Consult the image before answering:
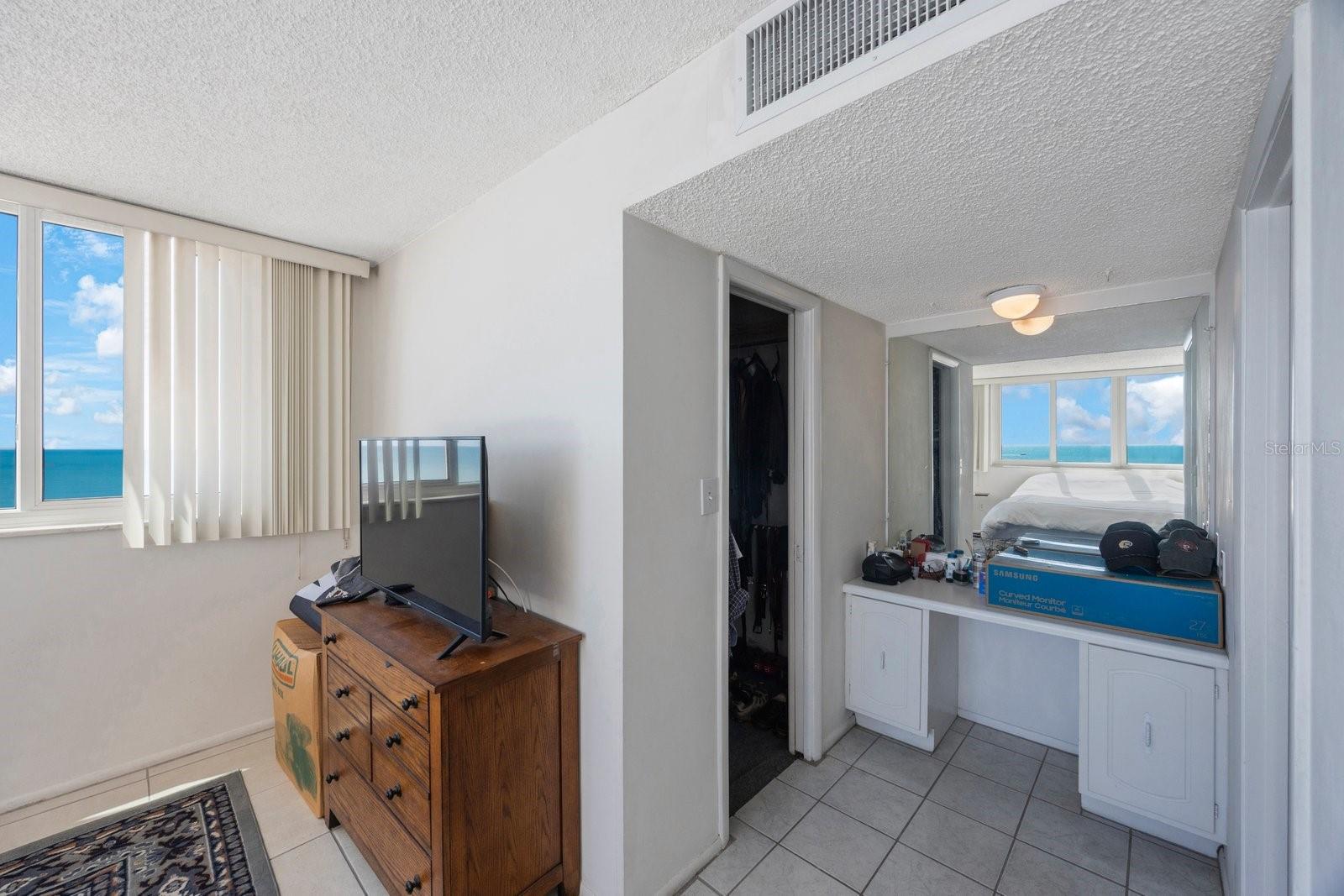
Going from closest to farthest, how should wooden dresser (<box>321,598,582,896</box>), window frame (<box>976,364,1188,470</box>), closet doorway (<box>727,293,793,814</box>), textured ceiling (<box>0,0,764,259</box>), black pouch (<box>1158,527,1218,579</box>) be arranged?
textured ceiling (<box>0,0,764,259</box>) < wooden dresser (<box>321,598,582,896</box>) < black pouch (<box>1158,527,1218,579</box>) < window frame (<box>976,364,1188,470</box>) < closet doorway (<box>727,293,793,814</box>)

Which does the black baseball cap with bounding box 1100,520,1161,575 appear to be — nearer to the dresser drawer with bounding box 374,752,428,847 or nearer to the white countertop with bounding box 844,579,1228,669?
the white countertop with bounding box 844,579,1228,669

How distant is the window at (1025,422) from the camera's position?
2.50 m

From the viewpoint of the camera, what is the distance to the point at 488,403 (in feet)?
6.81

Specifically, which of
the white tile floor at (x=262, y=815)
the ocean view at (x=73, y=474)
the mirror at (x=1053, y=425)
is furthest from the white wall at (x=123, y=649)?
the mirror at (x=1053, y=425)

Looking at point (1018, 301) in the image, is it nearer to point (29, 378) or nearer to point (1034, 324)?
point (1034, 324)

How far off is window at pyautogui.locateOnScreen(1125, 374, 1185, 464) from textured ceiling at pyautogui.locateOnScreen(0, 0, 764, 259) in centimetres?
224

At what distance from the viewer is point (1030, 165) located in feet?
4.18

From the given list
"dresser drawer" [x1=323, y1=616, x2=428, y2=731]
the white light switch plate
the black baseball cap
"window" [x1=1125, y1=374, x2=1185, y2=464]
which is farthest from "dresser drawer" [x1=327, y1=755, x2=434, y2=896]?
"window" [x1=1125, y1=374, x2=1185, y2=464]

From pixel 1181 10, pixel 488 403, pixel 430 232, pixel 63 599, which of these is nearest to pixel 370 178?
pixel 430 232

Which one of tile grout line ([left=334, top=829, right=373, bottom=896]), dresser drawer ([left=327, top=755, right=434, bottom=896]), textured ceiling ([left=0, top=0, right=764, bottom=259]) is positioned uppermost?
textured ceiling ([left=0, top=0, right=764, bottom=259])

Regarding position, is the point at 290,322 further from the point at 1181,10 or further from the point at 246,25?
the point at 1181,10

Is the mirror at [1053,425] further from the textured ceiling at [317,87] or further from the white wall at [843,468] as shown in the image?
the textured ceiling at [317,87]

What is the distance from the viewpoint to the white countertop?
1792mm

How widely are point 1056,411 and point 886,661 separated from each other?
142cm
